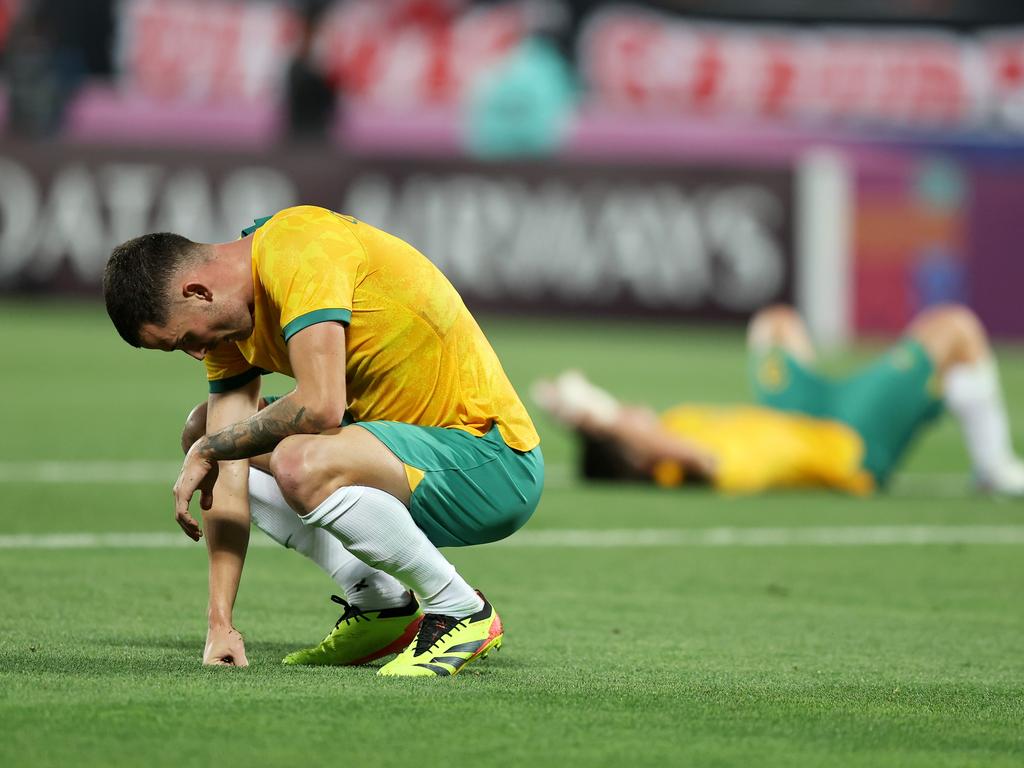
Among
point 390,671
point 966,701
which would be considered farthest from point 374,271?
point 966,701

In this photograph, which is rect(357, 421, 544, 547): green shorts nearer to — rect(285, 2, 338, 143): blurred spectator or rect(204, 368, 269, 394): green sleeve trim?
rect(204, 368, 269, 394): green sleeve trim

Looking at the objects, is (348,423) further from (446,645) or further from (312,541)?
(446,645)

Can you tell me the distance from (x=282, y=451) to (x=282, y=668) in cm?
61

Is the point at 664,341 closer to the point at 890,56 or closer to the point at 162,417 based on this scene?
the point at 162,417

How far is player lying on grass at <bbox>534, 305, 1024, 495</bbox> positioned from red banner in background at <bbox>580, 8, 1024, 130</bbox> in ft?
66.0

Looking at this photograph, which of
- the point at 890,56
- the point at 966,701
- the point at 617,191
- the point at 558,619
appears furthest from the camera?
the point at 890,56

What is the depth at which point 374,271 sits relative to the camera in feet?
16.5

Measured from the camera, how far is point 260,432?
16.2ft

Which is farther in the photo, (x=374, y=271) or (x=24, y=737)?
(x=374, y=271)

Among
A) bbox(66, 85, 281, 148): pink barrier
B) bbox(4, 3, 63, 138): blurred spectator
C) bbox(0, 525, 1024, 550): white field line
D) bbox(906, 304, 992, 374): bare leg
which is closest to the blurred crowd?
bbox(66, 85, 281, 148): pink barrier

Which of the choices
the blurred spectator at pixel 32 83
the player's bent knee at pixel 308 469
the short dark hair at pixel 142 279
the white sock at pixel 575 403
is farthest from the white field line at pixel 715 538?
the blurred spectator at pixel 32 83

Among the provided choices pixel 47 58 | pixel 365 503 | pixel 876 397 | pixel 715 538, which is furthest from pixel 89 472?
pixel 47 58

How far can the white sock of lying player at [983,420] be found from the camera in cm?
980

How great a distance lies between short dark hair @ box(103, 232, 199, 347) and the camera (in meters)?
4.78
